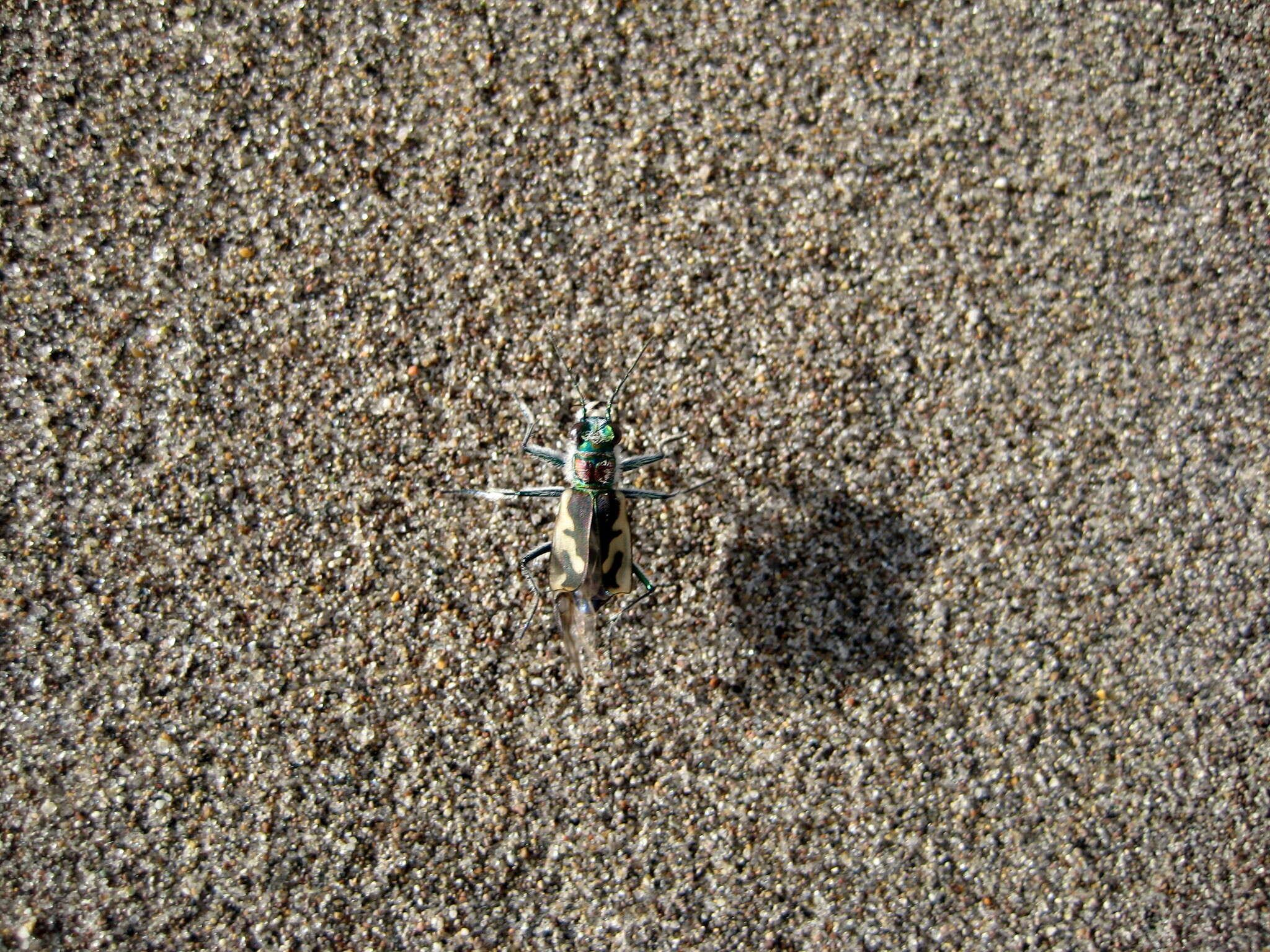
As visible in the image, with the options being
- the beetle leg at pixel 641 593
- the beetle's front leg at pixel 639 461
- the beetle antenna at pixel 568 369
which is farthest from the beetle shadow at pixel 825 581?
the beetle antenna at pixel 568 369

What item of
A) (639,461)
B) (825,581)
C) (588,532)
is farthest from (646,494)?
(825,581)

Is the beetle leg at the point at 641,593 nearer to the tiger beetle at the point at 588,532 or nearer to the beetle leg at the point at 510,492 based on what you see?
the tiger beetle at the point at 588,532

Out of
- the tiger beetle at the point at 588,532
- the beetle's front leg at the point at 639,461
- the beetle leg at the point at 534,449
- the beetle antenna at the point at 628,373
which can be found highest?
the beetle antenna at the point at 628,373

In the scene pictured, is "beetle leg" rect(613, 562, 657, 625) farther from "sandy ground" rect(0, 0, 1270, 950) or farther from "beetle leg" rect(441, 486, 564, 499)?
"beetle leg" rect(441, 486, 564, 499)

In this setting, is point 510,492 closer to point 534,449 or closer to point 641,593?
point 534,449

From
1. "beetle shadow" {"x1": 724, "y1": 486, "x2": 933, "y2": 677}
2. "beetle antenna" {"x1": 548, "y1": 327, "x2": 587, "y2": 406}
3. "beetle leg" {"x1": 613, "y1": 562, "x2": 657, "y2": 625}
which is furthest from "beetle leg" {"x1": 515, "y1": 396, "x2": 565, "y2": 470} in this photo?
"beetle shadow" {"x1": 724, "y1": 486, "x2": 933, "y2": 677}

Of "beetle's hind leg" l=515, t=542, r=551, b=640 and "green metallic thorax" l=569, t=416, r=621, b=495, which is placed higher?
"green metallic thorax" l=569, t=416, r=621, b=495

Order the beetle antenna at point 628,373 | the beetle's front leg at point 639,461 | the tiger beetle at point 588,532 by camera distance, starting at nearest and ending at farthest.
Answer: the tiger beetle at point 588,532, the beetle's front leg at point 639,461, the beetle antenna at point 628,373
